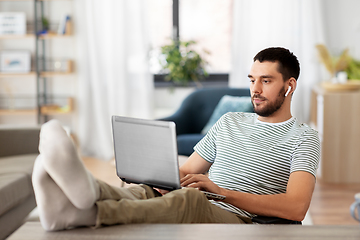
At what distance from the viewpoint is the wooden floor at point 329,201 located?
2.83 metres

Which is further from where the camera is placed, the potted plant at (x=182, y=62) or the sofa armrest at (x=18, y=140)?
the potted plant at (x=182, y=62)

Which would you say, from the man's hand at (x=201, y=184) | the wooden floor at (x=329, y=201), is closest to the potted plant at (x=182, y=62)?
the wooden floor at (x=329, y=201)

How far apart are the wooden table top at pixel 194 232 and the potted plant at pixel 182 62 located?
10.7 ft

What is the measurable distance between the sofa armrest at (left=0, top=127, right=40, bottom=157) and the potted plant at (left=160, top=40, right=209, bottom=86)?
177cm

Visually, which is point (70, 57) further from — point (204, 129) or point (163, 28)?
point (204, 129)

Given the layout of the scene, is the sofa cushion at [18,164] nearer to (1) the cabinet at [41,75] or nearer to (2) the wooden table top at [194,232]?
(2) the wooden table top at [194,232]

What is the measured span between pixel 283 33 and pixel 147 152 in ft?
10.8

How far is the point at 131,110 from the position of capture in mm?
4641

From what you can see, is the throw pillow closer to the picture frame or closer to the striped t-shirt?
the striped t-shirt

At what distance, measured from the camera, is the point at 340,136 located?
3.71m

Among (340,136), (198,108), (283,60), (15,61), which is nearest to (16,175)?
(283,60)

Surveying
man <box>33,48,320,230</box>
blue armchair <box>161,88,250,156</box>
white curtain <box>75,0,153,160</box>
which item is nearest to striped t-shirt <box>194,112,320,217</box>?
man <box>33,48,320,230</box>

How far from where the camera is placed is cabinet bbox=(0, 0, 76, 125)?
4.56 metres

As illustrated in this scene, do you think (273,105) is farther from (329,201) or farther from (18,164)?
(329,201)
